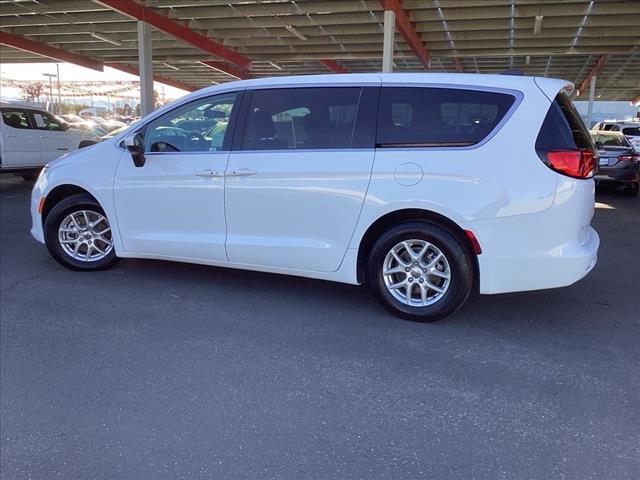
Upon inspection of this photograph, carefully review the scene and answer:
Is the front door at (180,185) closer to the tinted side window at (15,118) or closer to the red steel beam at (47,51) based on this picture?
the tinted side window at (15,118)

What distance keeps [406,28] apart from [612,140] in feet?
20.3

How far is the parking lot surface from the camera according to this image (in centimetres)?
261

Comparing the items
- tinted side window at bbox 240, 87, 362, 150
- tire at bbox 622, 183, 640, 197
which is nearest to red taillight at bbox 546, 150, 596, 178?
tinted side window at bbox 240, 87, 362, 150

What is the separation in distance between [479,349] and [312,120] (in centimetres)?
216

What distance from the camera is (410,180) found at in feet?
13.2

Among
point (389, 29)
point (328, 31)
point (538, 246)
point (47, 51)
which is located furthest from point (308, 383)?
point (47, 51)

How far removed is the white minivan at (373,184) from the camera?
385cm

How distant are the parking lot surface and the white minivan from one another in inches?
16.1

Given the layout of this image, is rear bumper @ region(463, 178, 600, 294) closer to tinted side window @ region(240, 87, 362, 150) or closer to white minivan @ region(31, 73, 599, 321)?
white minivan @ region(31, 73, 599, 321)

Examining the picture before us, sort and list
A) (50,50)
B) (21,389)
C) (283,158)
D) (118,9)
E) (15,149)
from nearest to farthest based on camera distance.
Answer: (21,389), (283,158), (15,149), (118,9), (50,50)

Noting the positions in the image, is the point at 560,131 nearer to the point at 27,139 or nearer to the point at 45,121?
the point at 27,139

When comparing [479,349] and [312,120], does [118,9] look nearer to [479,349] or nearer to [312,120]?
[312,120]

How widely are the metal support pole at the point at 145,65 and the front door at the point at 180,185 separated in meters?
12.3

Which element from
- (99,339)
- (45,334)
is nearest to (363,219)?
(99,339)
